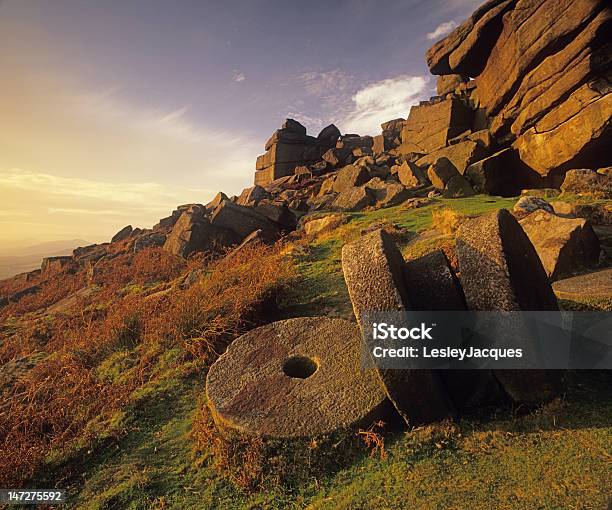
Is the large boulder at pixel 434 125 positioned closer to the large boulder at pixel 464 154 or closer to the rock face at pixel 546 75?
the rock face at pixel 546 75

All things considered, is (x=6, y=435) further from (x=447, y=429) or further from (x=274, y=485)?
(x=447, y=429)

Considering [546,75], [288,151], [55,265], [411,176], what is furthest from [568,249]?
[288,151]

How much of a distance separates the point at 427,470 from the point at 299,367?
1.82 m

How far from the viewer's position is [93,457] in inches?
153

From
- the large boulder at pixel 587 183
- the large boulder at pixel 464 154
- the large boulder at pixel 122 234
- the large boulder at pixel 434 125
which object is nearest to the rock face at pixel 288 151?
the large boulder at pixel 434 125

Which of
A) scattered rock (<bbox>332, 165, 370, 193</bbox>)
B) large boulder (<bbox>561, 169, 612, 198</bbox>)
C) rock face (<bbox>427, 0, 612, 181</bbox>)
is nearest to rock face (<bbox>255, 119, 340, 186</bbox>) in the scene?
scattered rock (<bbox>332, 165, 370, 193</bbox>)

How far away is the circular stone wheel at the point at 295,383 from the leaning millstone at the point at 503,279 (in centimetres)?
127

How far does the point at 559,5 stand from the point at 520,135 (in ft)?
18.1

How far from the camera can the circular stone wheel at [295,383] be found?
3.29 meters

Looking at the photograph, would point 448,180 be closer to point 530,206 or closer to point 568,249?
point 530,206

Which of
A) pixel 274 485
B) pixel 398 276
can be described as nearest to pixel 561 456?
pixel 398 276

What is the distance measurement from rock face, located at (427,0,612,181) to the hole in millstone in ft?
51.4

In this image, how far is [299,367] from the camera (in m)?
4.24

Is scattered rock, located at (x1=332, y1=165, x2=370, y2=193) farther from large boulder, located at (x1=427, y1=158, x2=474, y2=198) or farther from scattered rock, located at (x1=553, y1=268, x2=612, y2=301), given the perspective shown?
scattered rock, located at (x1=553, y1=268, x2=612, y2=301)
